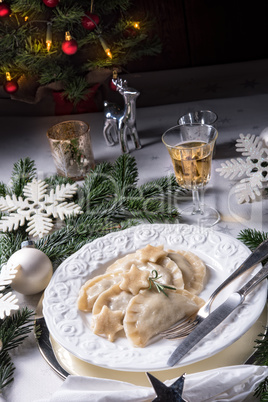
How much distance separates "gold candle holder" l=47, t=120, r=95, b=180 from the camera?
4.97 feet

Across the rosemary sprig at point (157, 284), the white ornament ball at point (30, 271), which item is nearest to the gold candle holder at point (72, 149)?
the white ornament ball at point (30, 271)

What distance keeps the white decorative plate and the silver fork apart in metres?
0.02

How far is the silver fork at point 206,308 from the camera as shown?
3.04ft

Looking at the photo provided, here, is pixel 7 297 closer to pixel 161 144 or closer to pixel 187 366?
pixel 187 366

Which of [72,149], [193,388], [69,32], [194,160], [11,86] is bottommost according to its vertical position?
[193,388]

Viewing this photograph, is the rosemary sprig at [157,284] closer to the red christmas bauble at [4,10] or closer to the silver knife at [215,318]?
the silver knife at [215,318]

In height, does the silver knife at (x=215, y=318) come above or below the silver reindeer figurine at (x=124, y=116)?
below

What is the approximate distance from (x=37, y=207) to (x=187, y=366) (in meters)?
0.68

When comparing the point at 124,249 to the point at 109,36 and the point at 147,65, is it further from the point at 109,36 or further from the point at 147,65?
the point at 147,65

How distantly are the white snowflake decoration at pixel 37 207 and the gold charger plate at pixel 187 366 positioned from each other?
0.41 meters

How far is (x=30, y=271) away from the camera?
110 cm

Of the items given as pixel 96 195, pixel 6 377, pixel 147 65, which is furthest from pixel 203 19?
pixel 6 377

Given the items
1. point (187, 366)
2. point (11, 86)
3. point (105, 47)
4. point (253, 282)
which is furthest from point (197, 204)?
point (11, 86)

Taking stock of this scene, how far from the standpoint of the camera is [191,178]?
125 centimetres
